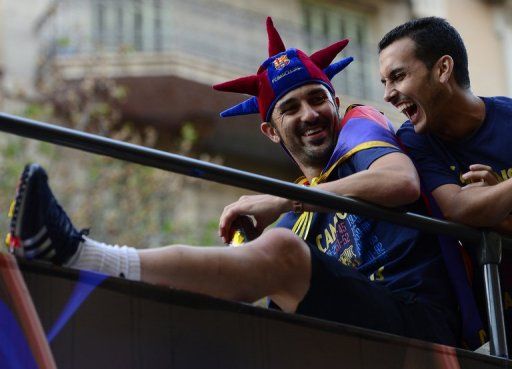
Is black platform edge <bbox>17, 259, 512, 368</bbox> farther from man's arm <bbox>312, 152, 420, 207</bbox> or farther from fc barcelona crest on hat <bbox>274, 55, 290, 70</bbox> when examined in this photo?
fc barcelona crest on hat <bbox>274, 55, 290, 70</bbox>

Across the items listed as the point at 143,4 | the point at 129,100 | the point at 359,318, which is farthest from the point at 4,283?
the point at 143,4

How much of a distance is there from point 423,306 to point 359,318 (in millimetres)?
317

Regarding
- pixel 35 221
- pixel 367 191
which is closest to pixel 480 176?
pixel 367 191

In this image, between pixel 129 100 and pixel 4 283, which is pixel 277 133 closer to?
pixel 4 283

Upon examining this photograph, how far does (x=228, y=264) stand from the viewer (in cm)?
362

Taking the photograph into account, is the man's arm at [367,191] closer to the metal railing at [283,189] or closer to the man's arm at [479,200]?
the metal railing at [283,189]

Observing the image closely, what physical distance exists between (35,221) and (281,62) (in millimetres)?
1833

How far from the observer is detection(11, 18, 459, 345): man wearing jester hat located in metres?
3.46

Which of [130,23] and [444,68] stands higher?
[130,23]

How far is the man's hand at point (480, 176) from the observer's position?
430cm

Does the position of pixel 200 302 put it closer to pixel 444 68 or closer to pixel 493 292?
pixel 493 292

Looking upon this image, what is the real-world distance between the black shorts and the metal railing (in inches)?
7.2

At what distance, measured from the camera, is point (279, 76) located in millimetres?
4863

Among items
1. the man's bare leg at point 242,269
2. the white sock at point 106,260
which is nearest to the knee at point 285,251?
the man's bare leg at point 242,269
